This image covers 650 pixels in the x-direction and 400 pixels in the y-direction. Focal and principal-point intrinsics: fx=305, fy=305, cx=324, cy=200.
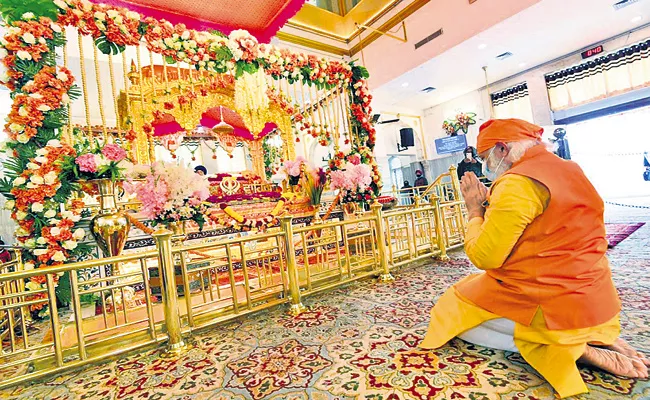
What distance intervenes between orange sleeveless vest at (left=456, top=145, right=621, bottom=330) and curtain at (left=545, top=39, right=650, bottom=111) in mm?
9601

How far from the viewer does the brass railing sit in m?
1.76

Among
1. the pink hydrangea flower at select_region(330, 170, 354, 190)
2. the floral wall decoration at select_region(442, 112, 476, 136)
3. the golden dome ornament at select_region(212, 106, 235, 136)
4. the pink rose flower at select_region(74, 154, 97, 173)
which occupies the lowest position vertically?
the pink hydrangea flower at select_region(330, 170, 354, 190)

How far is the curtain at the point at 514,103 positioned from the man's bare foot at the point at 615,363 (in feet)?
33.4

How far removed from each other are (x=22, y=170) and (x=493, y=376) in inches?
149

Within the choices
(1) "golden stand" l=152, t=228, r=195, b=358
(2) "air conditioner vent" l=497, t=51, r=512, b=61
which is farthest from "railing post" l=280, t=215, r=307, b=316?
(2) "air conditioner vent" l=497, t=51, r=512, b=61

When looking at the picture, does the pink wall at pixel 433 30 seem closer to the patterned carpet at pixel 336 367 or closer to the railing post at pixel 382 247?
the railing post at pixel 382 247

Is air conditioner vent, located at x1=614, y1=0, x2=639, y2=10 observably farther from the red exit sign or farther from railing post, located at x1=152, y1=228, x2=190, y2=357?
railing post, located at x1=152, y1=228, x2=190, y2=357

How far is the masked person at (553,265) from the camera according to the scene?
4.06 ft

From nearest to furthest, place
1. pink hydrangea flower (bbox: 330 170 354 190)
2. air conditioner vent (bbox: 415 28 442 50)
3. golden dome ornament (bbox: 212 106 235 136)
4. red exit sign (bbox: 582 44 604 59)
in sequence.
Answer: pink hydrangea flower (bbox: 330 170 354 190), golden dome ornament (bbox: 212 106 235 136), air conditioner vent (bbox: 415 28 442 50), red exit sign (bbox: 582 44 604 59)

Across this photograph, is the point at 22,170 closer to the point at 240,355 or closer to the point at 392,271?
the point at 240,355

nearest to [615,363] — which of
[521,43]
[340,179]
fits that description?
[340,179]

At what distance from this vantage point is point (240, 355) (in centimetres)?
181

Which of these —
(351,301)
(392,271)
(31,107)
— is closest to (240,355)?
(351,301)

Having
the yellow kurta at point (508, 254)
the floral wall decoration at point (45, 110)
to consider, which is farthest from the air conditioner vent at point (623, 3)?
the floral wall decoration at point (45, 110)
